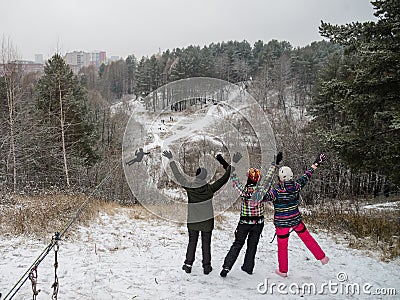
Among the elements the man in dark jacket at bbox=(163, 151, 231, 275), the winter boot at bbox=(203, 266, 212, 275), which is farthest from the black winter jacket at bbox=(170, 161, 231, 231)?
the winter boot at bbox=(203, 266, 212, 275)

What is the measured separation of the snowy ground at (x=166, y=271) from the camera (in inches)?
194

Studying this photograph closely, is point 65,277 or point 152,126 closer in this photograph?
point 65,277

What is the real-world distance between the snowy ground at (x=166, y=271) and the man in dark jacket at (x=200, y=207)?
34 cm

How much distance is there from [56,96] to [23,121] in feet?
8.98

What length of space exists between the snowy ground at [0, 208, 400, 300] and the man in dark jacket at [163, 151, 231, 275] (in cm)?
34

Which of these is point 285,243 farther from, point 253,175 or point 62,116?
point 62,116

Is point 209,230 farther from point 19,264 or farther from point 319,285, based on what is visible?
point 19,264

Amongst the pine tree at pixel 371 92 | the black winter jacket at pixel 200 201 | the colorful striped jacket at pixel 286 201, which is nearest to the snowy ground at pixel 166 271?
the black winter jacket at pixel 200 201

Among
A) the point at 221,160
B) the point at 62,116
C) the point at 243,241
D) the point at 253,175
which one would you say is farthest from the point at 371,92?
the point at 62,116

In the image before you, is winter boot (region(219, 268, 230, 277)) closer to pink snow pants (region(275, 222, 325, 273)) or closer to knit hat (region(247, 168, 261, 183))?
pink snow pants (region(275, 222, 325, 273))

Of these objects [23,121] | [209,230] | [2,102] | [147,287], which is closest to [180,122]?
[209,230]

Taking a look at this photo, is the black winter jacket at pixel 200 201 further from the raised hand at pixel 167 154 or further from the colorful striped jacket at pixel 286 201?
the colorful striped jacket at pixel 286 201

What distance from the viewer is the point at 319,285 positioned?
534 cm

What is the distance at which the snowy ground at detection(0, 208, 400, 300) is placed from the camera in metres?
4.94
